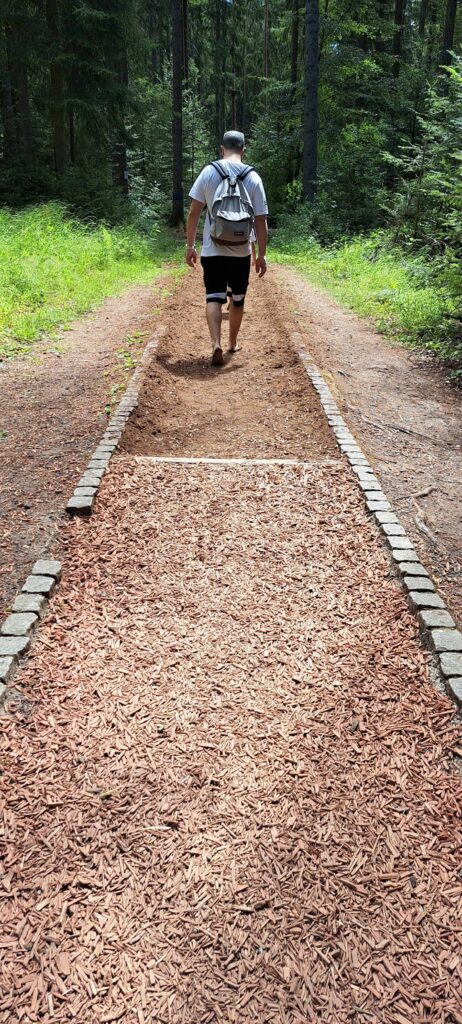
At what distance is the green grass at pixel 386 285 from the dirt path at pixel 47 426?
3.36 m

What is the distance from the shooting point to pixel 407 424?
5.42 meters

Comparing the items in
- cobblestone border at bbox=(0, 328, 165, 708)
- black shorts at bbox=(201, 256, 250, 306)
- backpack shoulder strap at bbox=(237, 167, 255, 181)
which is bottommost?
cobblestone border at bbox=(0, 328, 165, 708)

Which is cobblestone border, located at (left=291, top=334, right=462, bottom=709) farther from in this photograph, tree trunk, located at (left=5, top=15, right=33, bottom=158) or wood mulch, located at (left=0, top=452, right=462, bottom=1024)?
tree trunk, located at (left=5, top=15, right=33, bottom=158)

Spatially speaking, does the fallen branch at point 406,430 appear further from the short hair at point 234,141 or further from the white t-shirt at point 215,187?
the short hair at point 234,141

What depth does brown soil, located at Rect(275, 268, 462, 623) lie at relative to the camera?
372 cm

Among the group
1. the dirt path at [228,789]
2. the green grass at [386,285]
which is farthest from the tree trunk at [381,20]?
the dirt path at [228,789]

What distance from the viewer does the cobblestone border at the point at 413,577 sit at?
269 centimetres

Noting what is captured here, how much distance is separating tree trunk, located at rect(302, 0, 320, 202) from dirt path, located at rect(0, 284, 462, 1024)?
60.2 ft

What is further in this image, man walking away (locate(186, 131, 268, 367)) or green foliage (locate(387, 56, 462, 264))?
green foliage (locate(387, 56, 462, 264))

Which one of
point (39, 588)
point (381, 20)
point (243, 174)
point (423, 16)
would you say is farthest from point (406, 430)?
point (423, 16)

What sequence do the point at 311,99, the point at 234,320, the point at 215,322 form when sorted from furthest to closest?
the point at 311,99 → the point at 234,320 → the point at 215,322

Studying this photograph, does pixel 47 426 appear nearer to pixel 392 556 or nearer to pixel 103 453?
pixel 103 453

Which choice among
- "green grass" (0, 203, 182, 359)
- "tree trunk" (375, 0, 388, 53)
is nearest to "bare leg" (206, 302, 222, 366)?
"green grass" (0, 203, 182, 359)

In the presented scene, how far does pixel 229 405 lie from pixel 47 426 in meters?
1.60
